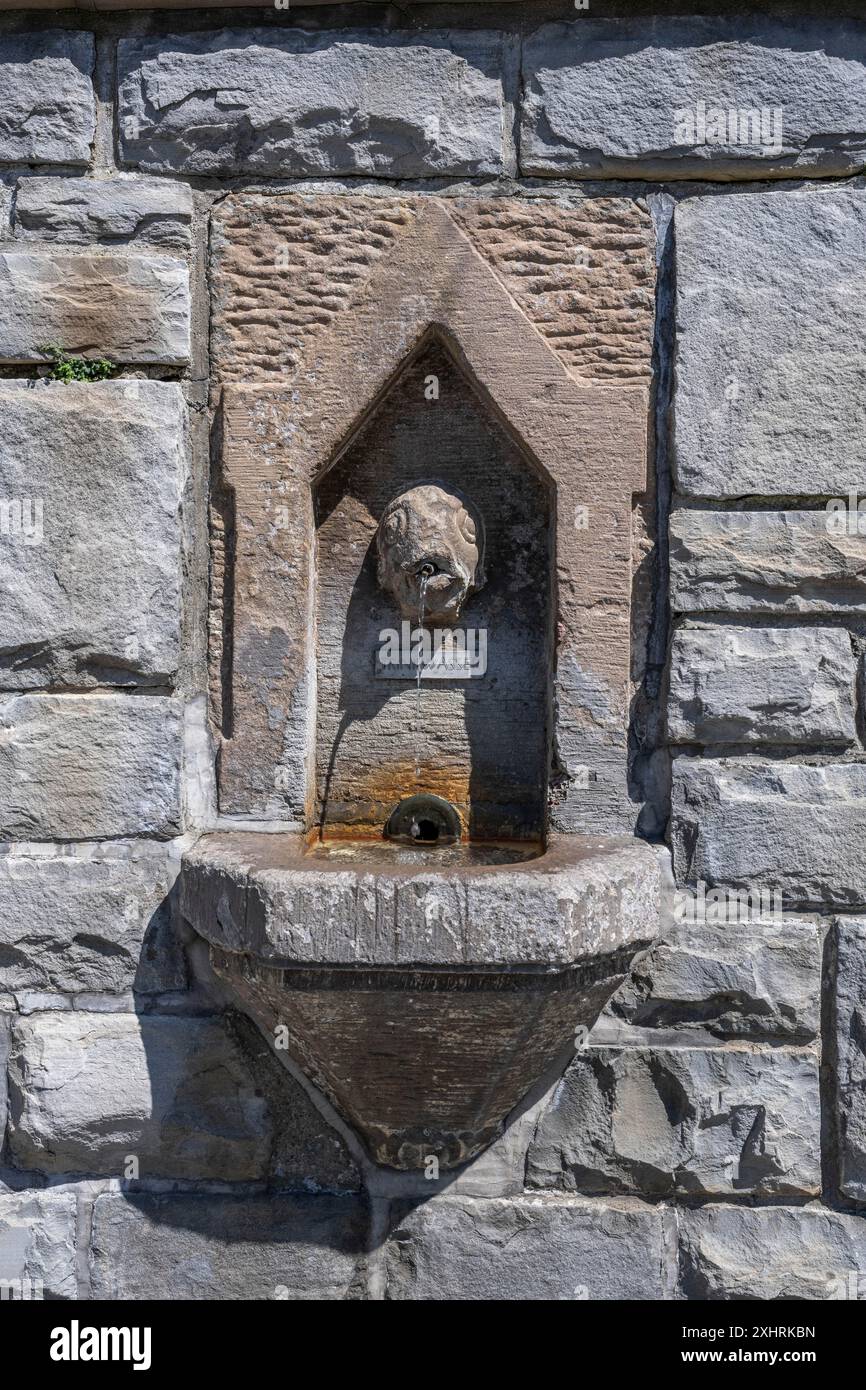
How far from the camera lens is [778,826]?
87.8 inches

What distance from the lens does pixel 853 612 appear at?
87.1 inches

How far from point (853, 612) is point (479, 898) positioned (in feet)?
3.36

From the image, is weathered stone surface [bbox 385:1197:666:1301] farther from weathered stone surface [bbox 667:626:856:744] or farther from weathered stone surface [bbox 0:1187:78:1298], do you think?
weathered stone surface [bbox 667:626:856:744]

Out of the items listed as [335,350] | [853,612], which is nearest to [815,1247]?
[853,612]

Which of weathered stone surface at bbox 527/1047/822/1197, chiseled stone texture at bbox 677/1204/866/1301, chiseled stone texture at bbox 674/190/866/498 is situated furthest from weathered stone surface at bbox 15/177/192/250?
chiseled stone texture at bbox 677/1204/866/1301

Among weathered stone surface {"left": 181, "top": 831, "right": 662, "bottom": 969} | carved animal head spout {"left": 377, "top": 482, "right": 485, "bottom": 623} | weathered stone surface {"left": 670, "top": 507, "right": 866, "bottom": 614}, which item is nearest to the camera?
weathered stone surface {"left": 181, "top": 831, "right": 662, "bottom": 969}

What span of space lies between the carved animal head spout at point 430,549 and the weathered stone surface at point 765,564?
0.48 m

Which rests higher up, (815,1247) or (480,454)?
(480,454)

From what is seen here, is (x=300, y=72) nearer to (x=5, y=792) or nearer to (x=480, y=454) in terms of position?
(x=480, y=454)

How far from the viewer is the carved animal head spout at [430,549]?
2.34 metres

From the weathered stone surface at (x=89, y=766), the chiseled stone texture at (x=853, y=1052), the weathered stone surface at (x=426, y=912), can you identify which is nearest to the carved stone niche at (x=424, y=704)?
the weathered stone surface at (x=426, y=912)

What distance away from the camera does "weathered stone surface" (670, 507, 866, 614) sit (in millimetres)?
2199

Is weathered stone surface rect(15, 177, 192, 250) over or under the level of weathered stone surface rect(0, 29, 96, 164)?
under

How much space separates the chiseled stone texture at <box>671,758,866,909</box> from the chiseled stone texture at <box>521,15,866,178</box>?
1.30 metres
